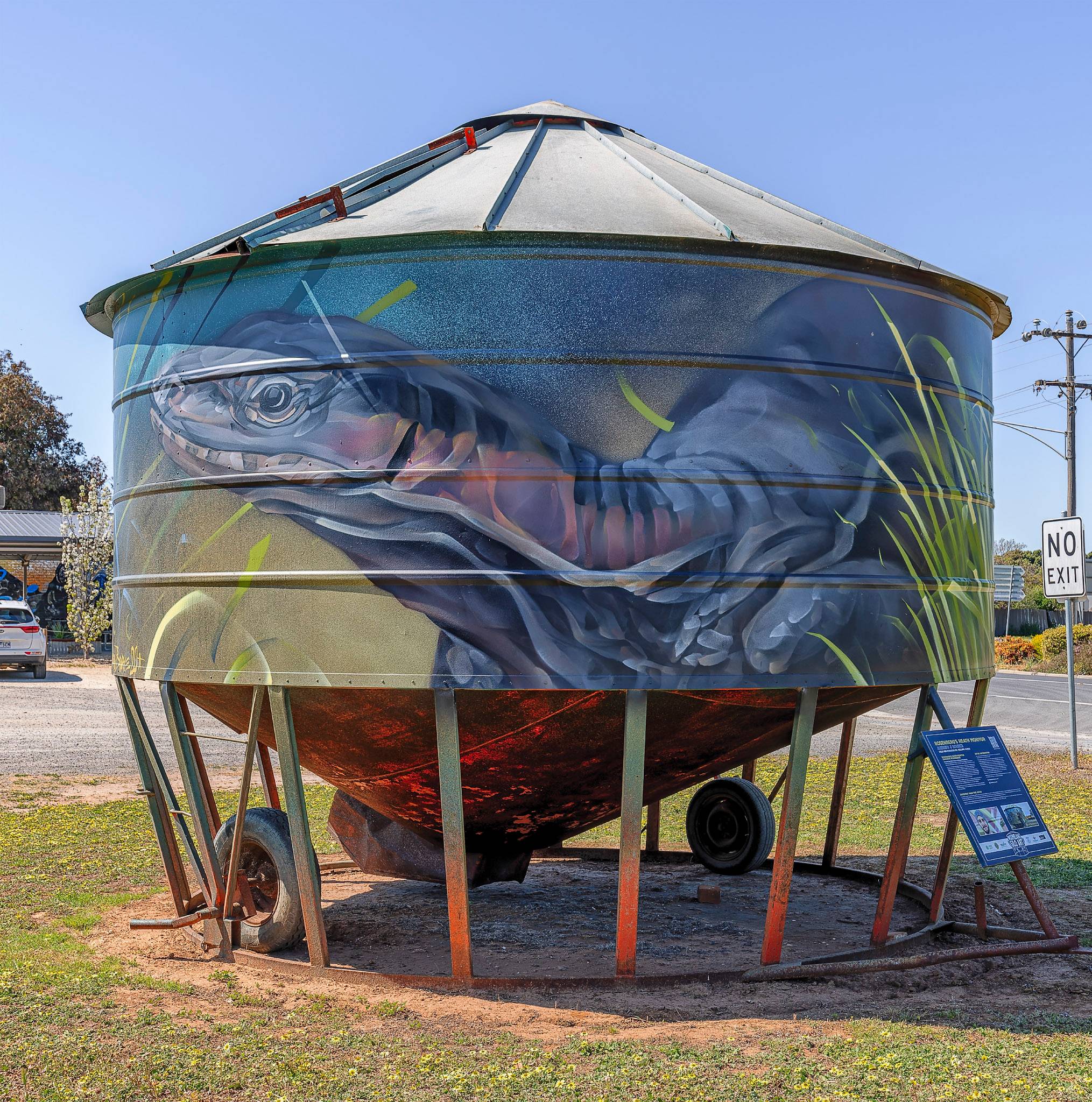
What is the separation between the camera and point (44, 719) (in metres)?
25.3

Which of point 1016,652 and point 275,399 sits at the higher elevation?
point 275,399

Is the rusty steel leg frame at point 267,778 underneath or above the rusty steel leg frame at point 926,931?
above

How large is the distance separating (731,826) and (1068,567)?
33.1ft

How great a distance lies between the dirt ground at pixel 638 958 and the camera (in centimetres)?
727

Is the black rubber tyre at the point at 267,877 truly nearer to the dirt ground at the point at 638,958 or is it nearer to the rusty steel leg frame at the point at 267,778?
the dirt ground at the point at 638,958

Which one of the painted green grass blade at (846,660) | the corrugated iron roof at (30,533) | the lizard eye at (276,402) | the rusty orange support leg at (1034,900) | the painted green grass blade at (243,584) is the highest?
the corrugated iron roof at (30,533)

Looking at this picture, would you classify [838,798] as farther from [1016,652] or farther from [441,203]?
[1016,652]

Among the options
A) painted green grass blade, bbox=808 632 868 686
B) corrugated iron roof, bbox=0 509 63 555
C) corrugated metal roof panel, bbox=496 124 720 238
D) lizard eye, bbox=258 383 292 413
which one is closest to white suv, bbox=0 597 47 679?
corrugated iron roof, bbox=0 509 63 555

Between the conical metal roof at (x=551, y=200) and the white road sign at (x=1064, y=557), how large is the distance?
1052 centimetres

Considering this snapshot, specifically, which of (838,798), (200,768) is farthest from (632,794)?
(838,798)

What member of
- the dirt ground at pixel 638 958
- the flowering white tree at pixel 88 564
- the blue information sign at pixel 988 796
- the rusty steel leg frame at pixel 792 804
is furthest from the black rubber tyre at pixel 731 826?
the flowering white tree at pixel 88 564

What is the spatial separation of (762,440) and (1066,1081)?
3897 millimetres

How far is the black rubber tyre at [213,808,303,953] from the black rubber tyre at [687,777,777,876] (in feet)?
16.4

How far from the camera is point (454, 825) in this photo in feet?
24.8
